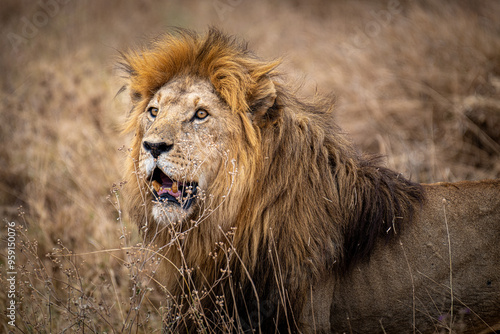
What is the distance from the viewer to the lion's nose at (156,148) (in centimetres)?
291

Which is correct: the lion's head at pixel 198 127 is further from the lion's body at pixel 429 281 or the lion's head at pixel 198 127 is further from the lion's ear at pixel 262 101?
the lion's body at pixel 429 281

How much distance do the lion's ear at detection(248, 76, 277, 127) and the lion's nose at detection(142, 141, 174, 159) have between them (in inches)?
25.9

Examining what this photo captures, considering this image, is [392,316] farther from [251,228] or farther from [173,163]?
[173,163]

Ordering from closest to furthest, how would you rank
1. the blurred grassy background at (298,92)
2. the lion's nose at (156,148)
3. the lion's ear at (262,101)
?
the lion's nose at (156,148), the lion's ear at (262,101), the blurred grassy background at (298,92)

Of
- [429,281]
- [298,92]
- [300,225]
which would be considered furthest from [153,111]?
[429,281]

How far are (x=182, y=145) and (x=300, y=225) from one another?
3.15 feet

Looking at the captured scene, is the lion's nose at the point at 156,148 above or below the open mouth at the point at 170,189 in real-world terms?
above

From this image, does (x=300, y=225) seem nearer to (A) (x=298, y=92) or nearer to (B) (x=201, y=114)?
(B) (x=201, y=114)

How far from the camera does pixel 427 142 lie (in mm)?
6801

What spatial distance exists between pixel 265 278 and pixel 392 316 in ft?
3.02

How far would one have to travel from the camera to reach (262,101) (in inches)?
123

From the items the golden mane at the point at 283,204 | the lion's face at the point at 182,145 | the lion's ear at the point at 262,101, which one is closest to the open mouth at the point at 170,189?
the lion's face at the point at 182,145

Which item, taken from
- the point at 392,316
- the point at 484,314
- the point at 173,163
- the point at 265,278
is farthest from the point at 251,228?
the point at 484,314

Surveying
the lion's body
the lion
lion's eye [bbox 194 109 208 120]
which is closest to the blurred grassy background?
the lion
